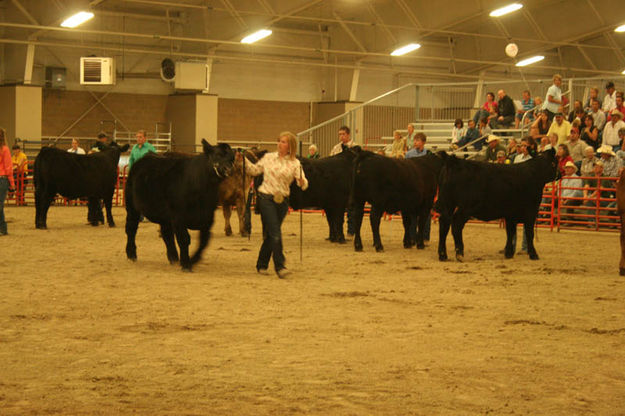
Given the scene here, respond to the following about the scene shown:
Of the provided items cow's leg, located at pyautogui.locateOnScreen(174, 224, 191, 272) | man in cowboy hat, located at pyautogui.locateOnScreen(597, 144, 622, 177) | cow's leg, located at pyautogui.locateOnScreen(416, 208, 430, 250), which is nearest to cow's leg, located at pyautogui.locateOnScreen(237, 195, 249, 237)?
cow's leg, located at pyautogui.locateOnScreen(416, 208, 430, 250)

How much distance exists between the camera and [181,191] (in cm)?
1089

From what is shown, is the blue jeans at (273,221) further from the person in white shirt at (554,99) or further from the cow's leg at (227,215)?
the person in white shirt at (554,99)

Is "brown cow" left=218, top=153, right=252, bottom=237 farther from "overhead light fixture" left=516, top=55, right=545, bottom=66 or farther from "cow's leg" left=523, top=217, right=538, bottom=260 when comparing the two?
"overhead light fixture" left=516, top=55, right=545, bottom=66

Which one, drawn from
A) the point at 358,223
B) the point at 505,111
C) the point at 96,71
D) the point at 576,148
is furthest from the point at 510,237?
the point at 96,71

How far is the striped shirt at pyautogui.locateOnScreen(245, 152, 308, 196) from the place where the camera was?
10.3m

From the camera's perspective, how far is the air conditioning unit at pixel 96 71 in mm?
30922

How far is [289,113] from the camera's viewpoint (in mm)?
37844

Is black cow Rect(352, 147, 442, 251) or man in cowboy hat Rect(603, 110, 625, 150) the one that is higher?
man in cowboy hat Rect(603, 110, 625, 150)

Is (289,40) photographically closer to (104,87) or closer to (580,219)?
(104,87)

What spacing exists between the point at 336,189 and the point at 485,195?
2785 mm

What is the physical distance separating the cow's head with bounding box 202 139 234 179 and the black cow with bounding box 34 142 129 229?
23.4 ft

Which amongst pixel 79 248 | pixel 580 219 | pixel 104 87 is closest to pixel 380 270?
pixel 79 248

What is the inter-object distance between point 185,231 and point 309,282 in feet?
5.57

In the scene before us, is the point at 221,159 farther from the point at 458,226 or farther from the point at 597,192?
the point at 597,192
